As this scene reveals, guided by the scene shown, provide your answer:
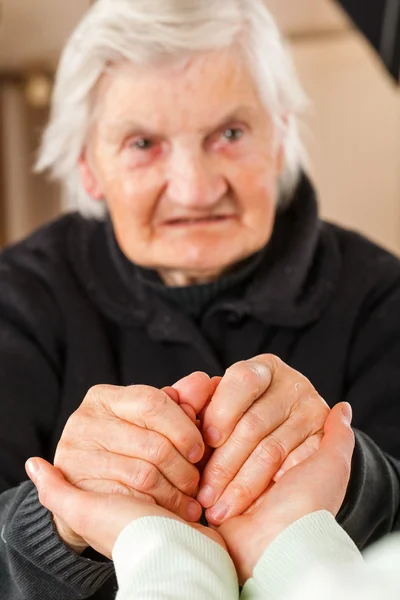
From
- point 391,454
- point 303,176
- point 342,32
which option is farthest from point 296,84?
point 342,32

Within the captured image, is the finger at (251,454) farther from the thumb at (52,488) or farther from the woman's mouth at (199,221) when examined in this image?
the woman's mouth at (199,221)

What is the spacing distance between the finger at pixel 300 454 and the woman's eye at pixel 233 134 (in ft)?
1.33

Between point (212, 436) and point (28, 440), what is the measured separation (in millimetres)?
274

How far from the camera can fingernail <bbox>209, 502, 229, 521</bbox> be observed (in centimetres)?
60

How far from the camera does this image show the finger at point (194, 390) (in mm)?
618

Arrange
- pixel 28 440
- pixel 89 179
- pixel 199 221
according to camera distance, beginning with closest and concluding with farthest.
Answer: pixel 28 440 → pixel 199 221 → pixel 89 179

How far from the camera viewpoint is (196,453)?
23.6 inches

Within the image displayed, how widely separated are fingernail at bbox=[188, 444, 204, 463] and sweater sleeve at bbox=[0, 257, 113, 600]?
0.12 metres

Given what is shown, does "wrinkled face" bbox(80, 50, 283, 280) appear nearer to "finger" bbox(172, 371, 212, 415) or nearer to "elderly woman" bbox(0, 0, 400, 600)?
"elderly woman" bbox(0, 0, 400, 600)

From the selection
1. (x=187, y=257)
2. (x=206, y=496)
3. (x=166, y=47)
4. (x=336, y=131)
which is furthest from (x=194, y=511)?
(x=336, y=131)

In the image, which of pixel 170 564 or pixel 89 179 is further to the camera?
→ pixel 89 179

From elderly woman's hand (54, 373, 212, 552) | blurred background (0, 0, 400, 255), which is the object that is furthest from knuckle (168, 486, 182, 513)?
blurred background (0, 0, 400, 255)

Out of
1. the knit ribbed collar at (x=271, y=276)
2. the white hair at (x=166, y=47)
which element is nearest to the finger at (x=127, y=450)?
the knit ribbed collar at (x=271, y=276)

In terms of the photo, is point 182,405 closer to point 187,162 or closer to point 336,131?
point 187,162
